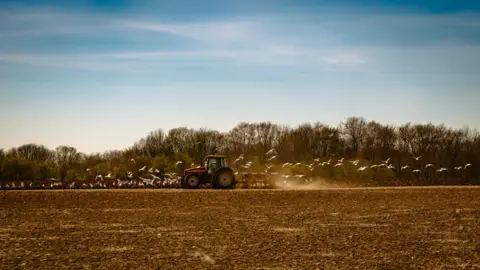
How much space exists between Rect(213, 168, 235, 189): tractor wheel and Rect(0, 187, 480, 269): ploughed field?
16.8 ft

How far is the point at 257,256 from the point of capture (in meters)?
13.0

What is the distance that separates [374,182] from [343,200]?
17.6 meters

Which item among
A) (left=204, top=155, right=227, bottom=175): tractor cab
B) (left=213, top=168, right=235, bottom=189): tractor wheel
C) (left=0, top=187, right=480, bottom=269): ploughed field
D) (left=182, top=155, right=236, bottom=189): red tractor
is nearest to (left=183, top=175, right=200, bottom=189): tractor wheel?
(left=182, top=155, right=236, bottom=189): red tractor

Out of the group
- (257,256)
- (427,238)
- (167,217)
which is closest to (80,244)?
(257,256)

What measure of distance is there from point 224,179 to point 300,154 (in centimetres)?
3708

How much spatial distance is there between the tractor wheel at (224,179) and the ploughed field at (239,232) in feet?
16.8

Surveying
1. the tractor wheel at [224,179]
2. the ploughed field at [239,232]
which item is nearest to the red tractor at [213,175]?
the tractor wheel at [224,179]

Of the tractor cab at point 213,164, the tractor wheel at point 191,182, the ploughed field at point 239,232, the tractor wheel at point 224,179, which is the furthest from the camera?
the tractor wheel at point 191,182

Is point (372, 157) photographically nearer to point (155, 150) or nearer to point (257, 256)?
point (155, 150)

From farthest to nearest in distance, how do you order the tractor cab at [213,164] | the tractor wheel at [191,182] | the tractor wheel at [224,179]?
the tractor wheel at [191,182] < the tractor cab at [213,164] < the tractor wheel at [224,179]

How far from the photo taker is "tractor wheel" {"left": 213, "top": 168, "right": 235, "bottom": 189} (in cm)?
3331

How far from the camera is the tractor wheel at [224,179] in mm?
33312

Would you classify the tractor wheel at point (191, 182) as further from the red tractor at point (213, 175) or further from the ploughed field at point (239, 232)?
the ploughed field at point (239, 232)

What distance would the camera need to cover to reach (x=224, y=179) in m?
33.4
